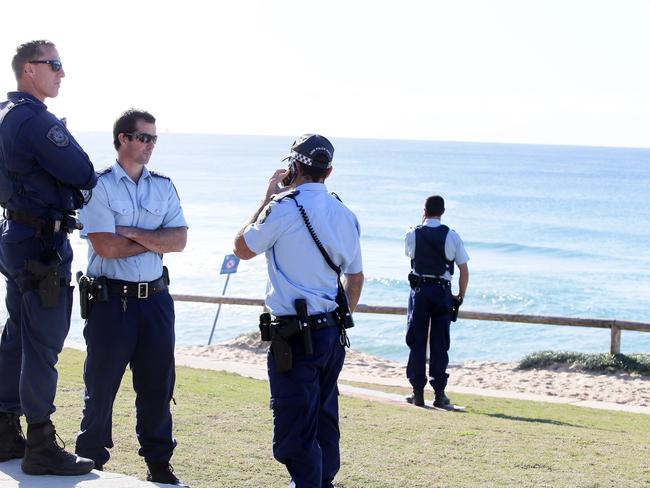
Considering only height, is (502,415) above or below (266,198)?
below

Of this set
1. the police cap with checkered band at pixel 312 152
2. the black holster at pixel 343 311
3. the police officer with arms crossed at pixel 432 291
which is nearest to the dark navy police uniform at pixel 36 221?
the police cap with checkered band at pixel 312 152

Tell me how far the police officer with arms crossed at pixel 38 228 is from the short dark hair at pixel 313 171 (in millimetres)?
952

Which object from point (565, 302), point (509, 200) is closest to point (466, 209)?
point (509, 200)

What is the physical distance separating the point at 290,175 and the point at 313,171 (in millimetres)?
144

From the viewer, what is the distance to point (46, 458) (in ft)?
15.6

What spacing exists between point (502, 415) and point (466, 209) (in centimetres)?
6935

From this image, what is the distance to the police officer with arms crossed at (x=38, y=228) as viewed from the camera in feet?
15.3

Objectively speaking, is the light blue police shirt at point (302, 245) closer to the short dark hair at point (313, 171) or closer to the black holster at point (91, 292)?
the short dark hair at point (313, 171)

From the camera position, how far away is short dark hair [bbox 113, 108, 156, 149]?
5.14 meters

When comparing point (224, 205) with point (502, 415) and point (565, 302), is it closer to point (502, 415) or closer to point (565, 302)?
point (565, 302)

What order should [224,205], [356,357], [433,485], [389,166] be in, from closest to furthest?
[433,485]
[356,357]
[224,205]
[389,166]

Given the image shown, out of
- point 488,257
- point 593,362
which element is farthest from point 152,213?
point 488,257

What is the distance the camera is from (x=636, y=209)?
284 ft

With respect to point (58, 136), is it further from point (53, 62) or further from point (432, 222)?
point (432, 222)
